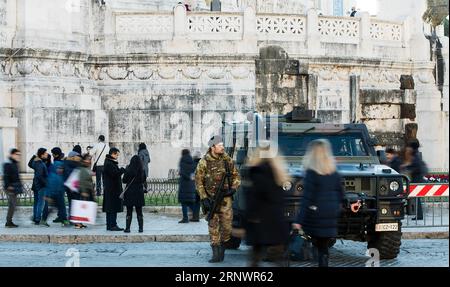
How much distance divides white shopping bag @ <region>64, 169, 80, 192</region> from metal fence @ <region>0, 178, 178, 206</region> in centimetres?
441

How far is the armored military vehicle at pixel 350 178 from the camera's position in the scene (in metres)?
14.3

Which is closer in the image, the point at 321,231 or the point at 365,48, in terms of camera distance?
the point at 321,231

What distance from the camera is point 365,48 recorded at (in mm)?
31266

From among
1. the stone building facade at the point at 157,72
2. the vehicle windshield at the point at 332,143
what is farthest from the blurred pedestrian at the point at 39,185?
the stone building facade at the point at 157,72

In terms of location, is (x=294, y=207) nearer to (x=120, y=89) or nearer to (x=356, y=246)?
(x=356, y=246)

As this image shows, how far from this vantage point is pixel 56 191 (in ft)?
63.8

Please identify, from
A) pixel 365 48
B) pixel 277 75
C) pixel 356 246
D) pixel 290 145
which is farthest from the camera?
pixel 365 48

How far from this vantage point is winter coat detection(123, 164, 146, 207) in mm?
18169

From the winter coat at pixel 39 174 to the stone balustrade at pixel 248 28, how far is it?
9908 millimetres

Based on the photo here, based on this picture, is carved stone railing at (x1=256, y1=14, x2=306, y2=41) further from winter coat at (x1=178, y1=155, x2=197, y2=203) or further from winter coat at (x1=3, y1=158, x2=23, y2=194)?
winter coat at (x1=3, y1=158, x2=23, y2=194)

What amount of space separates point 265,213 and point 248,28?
19.2m

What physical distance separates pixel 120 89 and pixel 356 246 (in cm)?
1384

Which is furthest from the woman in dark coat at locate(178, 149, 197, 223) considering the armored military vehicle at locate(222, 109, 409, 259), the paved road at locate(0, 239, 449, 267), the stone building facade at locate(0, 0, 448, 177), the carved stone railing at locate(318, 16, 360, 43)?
the carved stone railing at locate(318, 16, 360, 43)

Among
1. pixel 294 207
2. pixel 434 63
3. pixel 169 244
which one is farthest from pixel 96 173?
pixel 434 63
